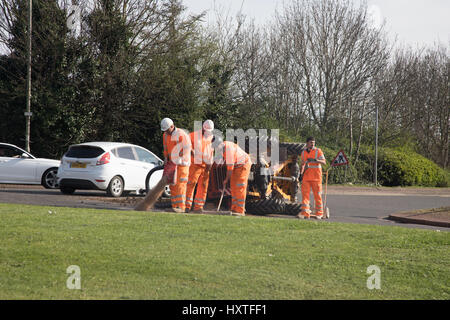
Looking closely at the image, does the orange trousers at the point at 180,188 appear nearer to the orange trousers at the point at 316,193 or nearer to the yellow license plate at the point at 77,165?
the orange trousers at the point at 316,193

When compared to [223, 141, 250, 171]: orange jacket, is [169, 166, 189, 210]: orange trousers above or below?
below

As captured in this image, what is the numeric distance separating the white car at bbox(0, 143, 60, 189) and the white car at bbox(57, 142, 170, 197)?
1.89m

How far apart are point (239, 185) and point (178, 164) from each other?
1.37 metres

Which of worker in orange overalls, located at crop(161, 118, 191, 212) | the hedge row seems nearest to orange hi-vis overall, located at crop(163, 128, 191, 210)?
worker in orange overalls, located at crop(161, 118, 191, 212)

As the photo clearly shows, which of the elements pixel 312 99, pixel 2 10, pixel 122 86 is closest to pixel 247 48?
pixel 312 99

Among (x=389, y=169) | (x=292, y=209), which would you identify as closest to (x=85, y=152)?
(x=292, y=209)

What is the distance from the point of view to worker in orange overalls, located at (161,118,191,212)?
454 inches

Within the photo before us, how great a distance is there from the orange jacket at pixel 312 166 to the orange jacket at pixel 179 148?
3105mm

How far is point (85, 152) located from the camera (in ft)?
49.3

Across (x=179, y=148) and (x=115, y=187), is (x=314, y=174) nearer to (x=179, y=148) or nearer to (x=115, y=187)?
(x=179, y=148)

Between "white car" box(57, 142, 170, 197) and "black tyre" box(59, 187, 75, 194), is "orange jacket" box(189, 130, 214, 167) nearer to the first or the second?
"white car" box(57, 142, 170, 197)

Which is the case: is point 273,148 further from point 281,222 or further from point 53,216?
point 53,216

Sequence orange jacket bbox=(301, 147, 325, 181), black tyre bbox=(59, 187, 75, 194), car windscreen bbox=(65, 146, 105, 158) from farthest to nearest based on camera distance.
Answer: black tyre bbox=(59, 187, 75, 194)
car windscreen bbox=(65, 146, 105, 158)
orange jacket bbox=(301, 147, 325, 181)

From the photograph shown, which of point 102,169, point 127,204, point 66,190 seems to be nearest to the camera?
point 127,204
